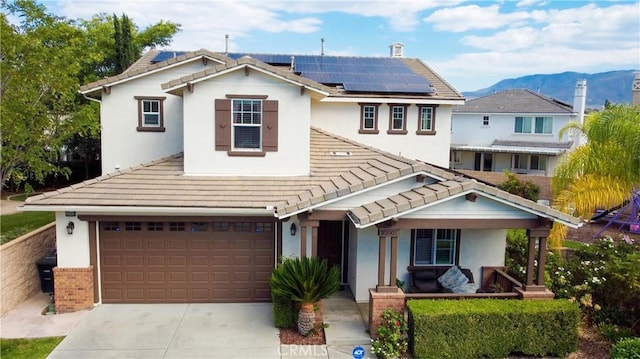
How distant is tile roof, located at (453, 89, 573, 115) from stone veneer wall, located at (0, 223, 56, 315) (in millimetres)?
27448

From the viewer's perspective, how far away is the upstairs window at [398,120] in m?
17.8

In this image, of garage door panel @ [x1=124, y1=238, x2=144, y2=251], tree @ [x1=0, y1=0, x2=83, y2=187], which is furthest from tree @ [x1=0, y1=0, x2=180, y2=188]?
garage door panel @ [x1=124, y1=238, x2=144, y2=251]

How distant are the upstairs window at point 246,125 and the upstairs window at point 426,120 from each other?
7.05 meters

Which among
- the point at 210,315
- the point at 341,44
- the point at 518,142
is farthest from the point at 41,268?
the point at 518,142

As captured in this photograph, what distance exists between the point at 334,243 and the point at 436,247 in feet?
9.29

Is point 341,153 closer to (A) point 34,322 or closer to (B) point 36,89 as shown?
(B) point 36,89

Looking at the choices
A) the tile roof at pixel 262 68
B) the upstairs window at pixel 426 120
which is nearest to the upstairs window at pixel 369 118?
the tile roof at pixel 262 68

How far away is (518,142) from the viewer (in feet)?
109

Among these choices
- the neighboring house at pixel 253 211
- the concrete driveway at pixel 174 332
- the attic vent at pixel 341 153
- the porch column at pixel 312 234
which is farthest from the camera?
the attic vent at pixel 341 153

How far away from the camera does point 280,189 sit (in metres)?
12.4

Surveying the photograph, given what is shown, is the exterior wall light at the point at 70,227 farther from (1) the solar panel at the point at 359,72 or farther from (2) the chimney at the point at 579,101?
(2) the chimney at the point at 579,101

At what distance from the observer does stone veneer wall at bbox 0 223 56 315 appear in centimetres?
1155

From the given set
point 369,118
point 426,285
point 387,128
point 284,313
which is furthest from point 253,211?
point 387,128

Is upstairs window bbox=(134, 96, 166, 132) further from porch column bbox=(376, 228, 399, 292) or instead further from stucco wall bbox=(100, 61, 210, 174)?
porch column bbox=(376, 228, 399, 292)
